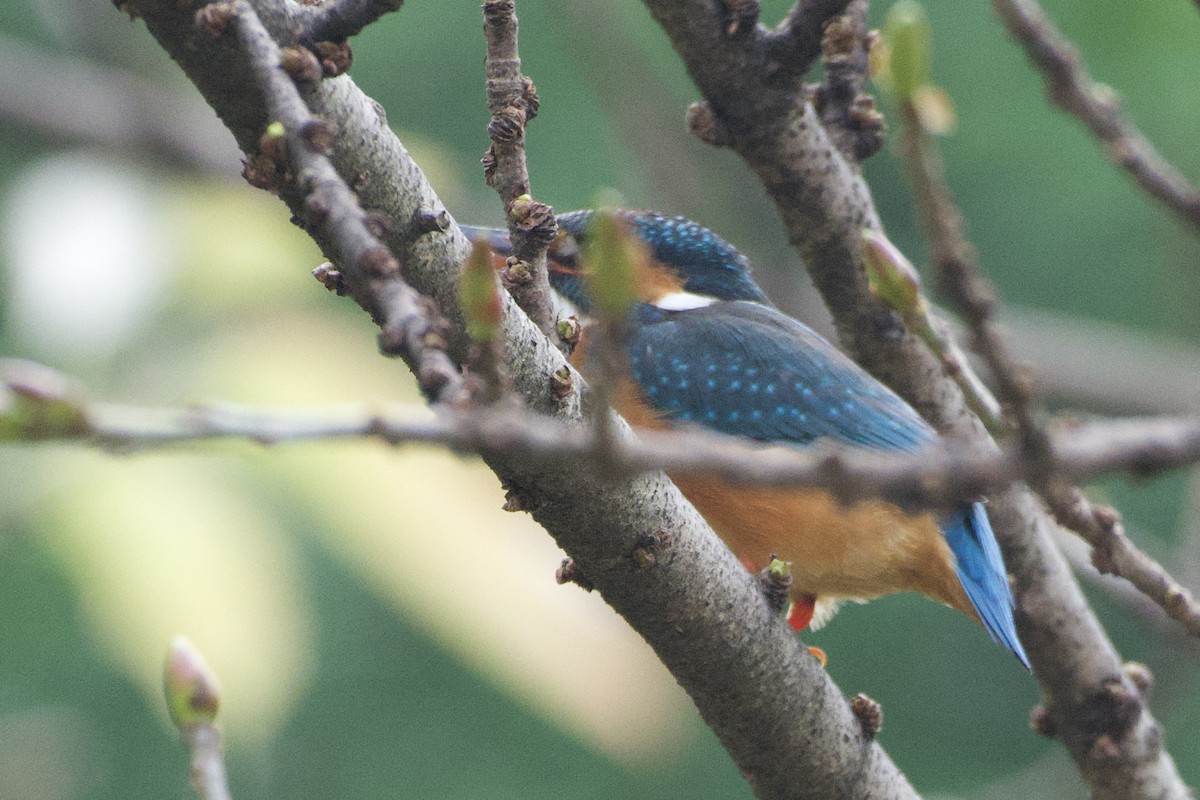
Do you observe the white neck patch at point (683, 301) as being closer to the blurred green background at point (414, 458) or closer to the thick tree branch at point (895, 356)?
the blurred green background at point (414, 458)

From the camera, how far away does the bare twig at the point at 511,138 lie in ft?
4.69

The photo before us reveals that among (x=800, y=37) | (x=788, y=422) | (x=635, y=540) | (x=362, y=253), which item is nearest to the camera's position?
(x=362, y=253)

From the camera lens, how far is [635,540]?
1.57 m

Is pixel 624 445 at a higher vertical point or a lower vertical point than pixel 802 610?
higher

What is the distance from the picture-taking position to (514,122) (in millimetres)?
1431

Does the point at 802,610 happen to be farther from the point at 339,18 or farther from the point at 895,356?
the point at 339,18

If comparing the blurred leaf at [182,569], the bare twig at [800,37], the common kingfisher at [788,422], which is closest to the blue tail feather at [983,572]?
the common kingfisher at [788,422]

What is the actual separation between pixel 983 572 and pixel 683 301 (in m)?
0.98

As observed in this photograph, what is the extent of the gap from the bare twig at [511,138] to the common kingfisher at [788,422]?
0.86m

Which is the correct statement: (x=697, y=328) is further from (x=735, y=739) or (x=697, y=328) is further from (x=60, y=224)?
(x=60, y=224)

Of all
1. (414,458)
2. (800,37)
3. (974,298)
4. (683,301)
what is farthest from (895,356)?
(974,298)

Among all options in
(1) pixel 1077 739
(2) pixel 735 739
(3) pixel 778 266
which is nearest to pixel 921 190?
(2) pixel 735 739

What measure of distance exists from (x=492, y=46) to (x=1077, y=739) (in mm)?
1575

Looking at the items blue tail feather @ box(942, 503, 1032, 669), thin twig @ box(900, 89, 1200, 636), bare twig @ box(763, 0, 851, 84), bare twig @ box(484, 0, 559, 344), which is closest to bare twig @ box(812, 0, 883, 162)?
bare twig @ box(763, 0, 851, 84)
